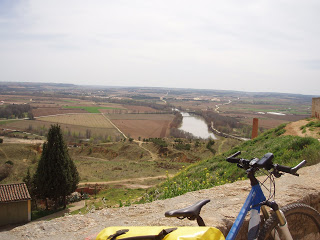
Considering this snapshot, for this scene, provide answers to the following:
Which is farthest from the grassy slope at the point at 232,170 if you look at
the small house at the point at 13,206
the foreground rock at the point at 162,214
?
the small house at the point at 13,206

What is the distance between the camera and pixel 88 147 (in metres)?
40.7

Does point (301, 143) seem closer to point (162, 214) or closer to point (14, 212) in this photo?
point (162, 214)

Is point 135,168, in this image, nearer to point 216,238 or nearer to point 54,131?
point 54,131

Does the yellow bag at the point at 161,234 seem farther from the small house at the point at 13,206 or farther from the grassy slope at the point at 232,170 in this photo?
the small house at the point at 13,206

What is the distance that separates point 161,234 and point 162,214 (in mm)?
1312

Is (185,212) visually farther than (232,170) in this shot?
No

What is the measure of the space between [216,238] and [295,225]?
4.28 feet

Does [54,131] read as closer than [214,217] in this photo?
No

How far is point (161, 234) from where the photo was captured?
1.54 metres

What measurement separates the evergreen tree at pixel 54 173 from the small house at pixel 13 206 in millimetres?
2210

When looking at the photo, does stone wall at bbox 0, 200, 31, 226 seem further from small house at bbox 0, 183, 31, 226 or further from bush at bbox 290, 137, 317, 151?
bush at bbox 290, 137, 317, 151

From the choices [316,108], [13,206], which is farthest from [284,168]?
A: [316,108]

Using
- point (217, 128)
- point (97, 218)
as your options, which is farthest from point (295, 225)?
point (217, 128)

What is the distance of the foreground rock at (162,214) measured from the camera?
2.43 metres
